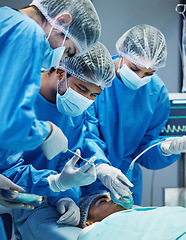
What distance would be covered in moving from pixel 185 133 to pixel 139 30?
1158mm

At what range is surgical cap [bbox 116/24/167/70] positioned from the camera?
194 centimetres

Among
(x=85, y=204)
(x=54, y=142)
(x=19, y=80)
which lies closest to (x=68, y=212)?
(x=85, y=204)

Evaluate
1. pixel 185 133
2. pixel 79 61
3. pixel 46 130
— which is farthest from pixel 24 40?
pixel 185 133

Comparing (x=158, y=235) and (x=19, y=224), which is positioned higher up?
(x=158, y=235)

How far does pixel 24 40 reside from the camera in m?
1.05

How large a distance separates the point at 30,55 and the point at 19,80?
98 mm

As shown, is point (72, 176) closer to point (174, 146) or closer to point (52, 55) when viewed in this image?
point (52, 55)

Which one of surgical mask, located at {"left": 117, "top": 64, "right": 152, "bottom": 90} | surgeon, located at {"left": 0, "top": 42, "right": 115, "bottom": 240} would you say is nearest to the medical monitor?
surgical mask, located at {"left": 117, "top": 64, "right": 152, "bottom": 90}

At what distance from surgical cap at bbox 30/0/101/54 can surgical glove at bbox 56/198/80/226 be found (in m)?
0.84

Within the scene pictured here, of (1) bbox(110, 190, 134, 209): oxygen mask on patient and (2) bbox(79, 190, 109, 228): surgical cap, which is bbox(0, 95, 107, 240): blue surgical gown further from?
(1) bbox(110, 190, 134, 209): oxygen mask on patient

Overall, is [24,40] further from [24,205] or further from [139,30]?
[139,30]

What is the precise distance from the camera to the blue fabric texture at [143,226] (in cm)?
121

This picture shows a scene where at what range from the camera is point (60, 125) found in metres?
1.76

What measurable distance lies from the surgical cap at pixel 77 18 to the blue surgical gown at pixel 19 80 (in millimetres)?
186
